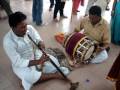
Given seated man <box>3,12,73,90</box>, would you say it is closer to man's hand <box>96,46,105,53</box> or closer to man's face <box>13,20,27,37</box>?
man's face <box>13,20,27,37</box>

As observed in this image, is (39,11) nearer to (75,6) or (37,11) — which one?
(37,11)

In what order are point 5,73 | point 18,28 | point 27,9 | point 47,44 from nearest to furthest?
point 18,28, point 5,73, point 47,44, point 27,9

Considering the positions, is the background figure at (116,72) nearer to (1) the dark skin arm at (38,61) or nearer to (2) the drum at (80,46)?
(2) the drum at (80,46)

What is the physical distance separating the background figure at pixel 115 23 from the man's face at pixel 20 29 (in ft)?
5.81

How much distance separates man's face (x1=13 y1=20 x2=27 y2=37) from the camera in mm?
2569

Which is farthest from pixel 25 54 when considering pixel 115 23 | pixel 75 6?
pixel 75 6

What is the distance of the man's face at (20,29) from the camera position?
2.57m

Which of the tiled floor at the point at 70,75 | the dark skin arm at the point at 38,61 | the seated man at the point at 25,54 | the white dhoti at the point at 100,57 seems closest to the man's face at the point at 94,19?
the white dhoti at the point at 100,57

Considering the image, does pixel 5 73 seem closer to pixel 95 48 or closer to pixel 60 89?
pixel 60 89

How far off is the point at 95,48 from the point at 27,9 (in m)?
2.54

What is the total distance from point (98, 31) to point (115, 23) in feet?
2.18

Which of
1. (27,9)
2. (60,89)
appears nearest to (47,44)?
(60,89)

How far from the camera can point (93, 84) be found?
3.01 meters

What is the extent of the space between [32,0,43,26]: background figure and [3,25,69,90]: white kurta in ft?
5.30
